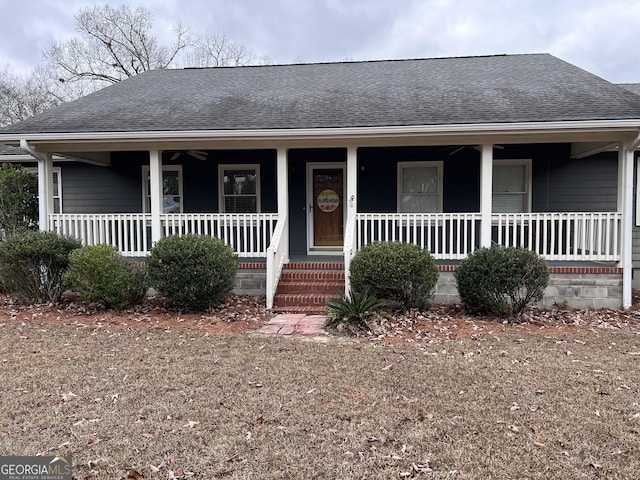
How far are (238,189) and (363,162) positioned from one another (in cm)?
298

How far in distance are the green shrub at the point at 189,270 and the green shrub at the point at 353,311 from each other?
181 centimetres

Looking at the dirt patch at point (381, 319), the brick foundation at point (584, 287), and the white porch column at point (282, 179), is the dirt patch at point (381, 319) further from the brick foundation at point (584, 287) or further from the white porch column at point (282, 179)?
the white porch column at point (282, 179)

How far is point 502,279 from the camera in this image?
20.4ft

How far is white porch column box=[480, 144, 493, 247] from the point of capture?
739cm

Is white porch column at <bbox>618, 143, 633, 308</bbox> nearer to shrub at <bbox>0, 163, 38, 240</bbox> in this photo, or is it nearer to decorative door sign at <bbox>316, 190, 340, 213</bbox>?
decorative door sign at <bbox>316, 190, 340, 213</bbox>

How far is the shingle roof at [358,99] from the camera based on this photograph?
7371mm

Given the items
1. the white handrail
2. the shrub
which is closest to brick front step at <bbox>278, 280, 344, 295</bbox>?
the white handrail

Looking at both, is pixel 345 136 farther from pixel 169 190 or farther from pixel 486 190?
pixel 169 190

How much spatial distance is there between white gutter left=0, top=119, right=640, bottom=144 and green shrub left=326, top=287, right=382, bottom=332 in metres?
2.69

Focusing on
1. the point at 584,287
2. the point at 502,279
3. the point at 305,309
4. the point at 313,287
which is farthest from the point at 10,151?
the point at 584,287

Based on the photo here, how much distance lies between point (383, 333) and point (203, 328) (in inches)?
98.1

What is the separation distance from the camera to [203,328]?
6074mm

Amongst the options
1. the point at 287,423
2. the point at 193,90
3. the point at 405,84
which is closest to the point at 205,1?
the point at 193,90

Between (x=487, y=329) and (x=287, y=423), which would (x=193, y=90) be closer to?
(x=487, y=329)
